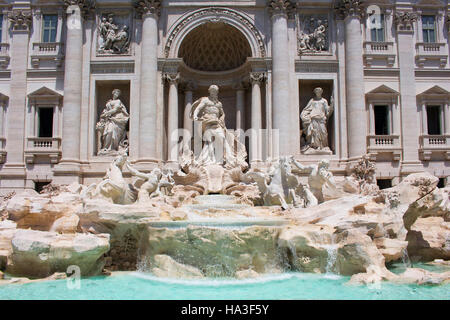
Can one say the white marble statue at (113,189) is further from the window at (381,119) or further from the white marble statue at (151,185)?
the window at (381,119)

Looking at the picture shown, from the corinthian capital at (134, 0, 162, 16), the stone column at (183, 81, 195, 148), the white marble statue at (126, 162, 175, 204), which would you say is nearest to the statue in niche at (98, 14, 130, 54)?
the corinthian capital at (134, 0, 162, 16)

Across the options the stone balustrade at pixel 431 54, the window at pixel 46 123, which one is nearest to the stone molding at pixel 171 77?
the window at pixel 46 123

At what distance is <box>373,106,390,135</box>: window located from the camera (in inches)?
805

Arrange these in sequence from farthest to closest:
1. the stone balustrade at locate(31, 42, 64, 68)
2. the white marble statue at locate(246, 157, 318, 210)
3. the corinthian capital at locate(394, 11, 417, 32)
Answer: the corinthian capital at locate(394, 11, 417, 32)
the stone balustrade at locate(31, 42, 64, 68)
the white marble statue at locate(246, 157, 318, 210)

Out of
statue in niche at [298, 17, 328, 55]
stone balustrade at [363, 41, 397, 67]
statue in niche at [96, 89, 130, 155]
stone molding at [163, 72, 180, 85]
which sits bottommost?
statue in niche at [96, 89, 130, 155]

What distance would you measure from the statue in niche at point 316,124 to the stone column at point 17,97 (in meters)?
14.1

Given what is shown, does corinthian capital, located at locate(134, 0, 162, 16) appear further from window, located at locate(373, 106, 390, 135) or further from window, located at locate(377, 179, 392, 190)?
window, located at locate(377, 179, 392, 190)

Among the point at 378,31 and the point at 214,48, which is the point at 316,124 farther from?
the point at 214,48

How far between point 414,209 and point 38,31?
19486 mm

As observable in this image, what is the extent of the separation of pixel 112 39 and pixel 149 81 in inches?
125

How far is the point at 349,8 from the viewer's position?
64.4 ft

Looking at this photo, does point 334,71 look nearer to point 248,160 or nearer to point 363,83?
point 363,83

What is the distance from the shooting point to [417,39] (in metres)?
20.8

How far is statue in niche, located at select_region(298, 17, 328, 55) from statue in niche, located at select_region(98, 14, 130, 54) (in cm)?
892
